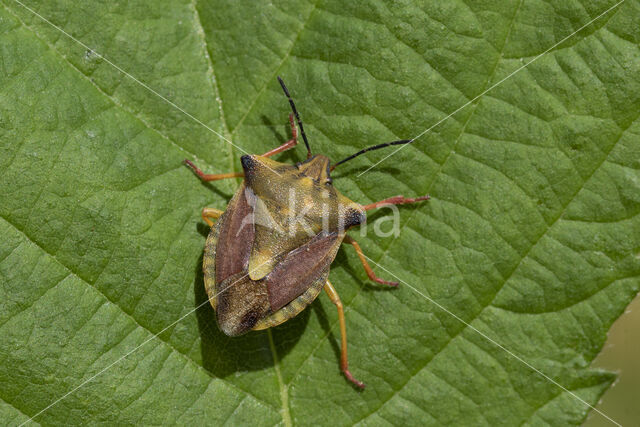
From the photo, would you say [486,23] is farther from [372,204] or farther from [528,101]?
[372,204]

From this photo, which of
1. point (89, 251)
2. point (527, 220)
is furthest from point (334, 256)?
point (89, 251)

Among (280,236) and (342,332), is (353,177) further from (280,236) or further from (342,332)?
(342,332)

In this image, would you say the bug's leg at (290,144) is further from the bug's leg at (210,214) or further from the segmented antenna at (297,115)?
the bug's leg at (210,214)

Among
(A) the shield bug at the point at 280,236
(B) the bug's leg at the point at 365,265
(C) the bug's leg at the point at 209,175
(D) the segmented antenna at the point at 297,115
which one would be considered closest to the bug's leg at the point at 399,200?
(A) the shield bug at the point at 280,236

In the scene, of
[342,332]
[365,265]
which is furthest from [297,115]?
[342,332]

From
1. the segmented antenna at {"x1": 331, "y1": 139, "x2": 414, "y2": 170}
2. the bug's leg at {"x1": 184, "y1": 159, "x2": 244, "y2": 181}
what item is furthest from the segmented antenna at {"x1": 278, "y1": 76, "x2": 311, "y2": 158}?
the bug's leg at {"x1": 184, "y1": 159, "x2": 244, "y2": 181}

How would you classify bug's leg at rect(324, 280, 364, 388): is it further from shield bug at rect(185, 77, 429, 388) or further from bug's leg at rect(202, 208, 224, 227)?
bug's leg at rect(202, 208, 224, 227)
